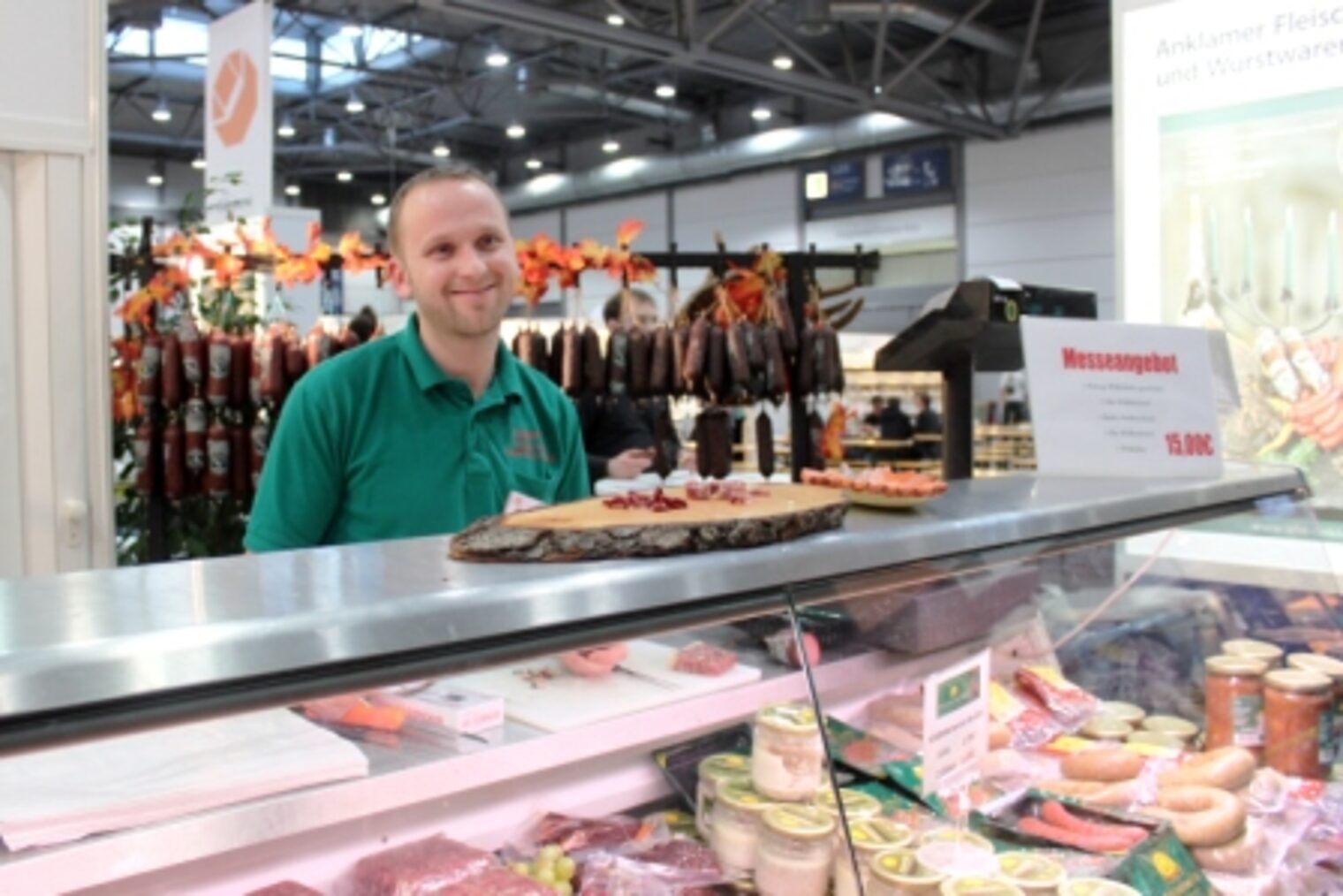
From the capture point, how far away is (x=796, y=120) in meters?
16.2

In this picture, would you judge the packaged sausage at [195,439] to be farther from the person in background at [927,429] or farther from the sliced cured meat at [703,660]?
the person in background at [927,429]

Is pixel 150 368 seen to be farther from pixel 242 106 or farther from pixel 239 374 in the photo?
pixel 242 106

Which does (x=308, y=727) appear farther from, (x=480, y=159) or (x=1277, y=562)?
(x=480, y=159)

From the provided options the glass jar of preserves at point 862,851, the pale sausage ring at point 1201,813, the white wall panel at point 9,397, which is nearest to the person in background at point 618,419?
the white wall panel at point 9,397

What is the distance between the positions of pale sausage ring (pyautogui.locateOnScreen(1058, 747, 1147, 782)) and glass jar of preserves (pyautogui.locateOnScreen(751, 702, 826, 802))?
0.67 meters

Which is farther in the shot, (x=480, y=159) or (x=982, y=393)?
(x=480, y=159)

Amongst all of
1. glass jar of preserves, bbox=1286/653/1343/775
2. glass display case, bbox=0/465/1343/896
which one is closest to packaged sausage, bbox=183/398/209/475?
glass display case, bbox=0/465/1343/896

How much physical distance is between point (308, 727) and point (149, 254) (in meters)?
4.67

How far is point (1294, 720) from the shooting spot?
7.20 ft

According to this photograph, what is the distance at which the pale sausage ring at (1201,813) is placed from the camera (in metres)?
1.87

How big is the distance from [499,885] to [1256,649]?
5.26 feet

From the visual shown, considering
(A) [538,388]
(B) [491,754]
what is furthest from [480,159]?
(B) [491,754]

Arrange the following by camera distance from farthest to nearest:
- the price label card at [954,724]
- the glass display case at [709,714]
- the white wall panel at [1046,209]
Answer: the white wall panel at [1046,209] < the price label card at [954,724] < the glass display case at [709,714]

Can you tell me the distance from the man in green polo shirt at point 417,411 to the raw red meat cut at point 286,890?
3.19 feet
